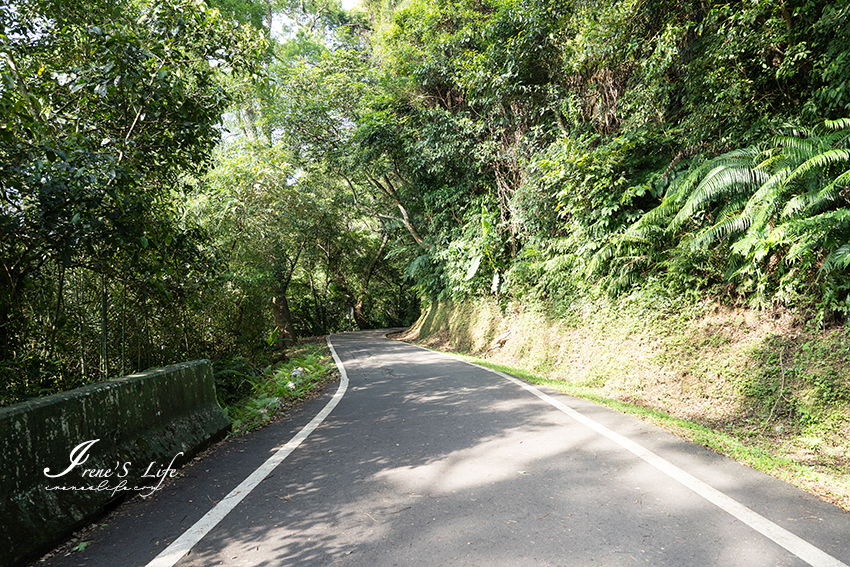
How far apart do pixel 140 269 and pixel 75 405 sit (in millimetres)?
2441

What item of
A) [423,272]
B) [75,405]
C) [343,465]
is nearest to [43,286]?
[75,405]

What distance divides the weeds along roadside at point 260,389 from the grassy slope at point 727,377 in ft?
14.5

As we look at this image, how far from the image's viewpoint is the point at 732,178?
22.2 ft

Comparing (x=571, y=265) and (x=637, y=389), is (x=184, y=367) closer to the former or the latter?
(x=637, y=389)

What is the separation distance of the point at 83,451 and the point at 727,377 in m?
7.31

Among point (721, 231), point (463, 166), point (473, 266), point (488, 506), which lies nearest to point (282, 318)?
point (473, 266)

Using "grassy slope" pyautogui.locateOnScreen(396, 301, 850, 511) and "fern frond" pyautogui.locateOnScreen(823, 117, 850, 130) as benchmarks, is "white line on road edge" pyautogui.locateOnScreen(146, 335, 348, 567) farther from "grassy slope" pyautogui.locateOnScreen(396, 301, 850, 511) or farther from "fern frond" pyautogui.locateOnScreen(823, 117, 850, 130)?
"fern frond" pyautogui.locateOnScreen(823, 117, 850, 130)

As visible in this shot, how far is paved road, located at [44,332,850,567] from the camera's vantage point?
2.67 m

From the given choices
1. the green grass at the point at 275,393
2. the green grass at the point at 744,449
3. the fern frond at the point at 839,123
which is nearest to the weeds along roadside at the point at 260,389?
the green grass at the point at 275,393

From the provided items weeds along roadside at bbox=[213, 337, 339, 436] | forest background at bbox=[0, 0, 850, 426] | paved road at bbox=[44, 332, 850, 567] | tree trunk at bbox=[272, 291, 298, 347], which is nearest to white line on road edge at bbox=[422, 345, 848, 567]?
paved road at bbox=[44, 332, 850, 567]

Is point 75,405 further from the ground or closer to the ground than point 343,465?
further from the ground

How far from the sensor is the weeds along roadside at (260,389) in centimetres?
654

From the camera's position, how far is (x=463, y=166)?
1616cm

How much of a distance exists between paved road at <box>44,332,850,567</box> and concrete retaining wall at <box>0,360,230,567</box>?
0.81 feet
